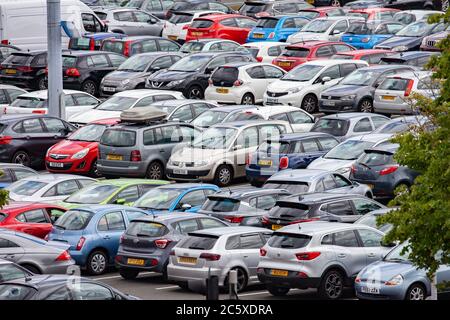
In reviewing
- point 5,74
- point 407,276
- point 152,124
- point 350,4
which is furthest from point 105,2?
point 407,276

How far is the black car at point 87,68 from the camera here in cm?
4600

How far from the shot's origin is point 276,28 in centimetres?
5259

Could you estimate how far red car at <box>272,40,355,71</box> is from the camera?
4600 centimetres

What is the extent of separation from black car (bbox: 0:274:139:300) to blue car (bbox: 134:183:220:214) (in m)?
8.62

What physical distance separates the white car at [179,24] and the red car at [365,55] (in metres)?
10.1

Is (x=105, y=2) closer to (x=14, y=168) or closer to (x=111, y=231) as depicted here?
(x=14, y=168)

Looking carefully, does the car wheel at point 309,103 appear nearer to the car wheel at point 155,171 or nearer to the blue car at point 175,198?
the car wheel at point 155,171

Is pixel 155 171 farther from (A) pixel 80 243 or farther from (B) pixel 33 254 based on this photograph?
(B) pixel 33 254

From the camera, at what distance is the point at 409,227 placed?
2022 centimetres

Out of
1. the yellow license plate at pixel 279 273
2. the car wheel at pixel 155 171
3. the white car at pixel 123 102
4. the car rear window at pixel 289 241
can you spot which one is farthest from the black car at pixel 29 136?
the yellow license plate at pixel 279 273

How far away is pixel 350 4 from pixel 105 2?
35.3ft

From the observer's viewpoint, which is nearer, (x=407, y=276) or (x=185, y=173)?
(x=407, y=276)

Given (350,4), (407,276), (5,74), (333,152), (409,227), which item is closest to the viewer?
Result: (409,227)

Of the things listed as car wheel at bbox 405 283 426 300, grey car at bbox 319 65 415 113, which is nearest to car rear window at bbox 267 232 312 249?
car wheel at bbox 405 283 426 300
